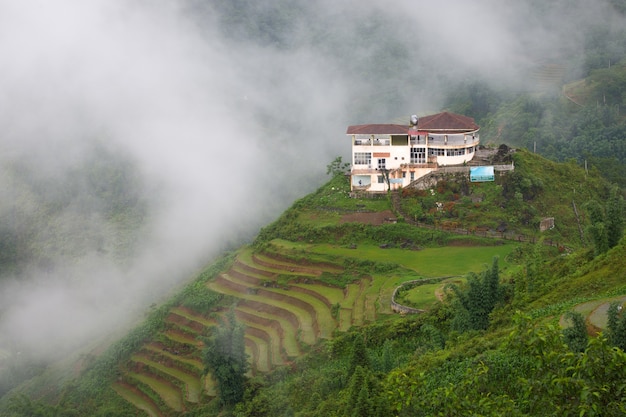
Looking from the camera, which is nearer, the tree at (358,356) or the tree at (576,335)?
the tree at (576,335)

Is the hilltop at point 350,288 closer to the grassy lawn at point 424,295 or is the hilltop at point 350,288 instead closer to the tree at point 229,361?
the grassy lawn at point 424,295

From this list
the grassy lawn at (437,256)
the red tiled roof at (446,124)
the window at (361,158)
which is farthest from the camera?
the window at (361,158)

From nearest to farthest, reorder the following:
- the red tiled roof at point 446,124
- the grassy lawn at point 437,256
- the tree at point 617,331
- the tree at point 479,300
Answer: the tree at point 617,331 → the tree at point 479,300 → the grassy lawn at point 437,256 → the red tiled roof at point 446,124

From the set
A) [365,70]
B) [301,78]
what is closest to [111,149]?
[301,78]

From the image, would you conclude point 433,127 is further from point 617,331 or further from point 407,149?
point 617,331

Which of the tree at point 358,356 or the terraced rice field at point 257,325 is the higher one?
the tree at point 358,356

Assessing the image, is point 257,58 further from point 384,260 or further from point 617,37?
point 384,260

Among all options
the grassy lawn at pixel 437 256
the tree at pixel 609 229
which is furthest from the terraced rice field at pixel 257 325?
the tree at pixel 609 229
